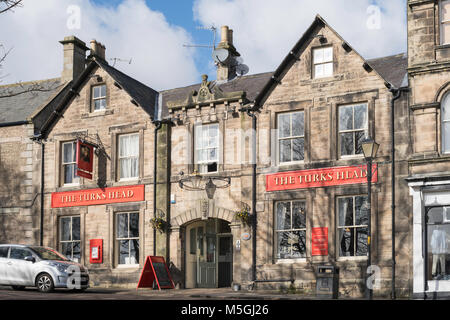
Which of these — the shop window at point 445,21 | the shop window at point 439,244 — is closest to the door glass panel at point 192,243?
the shop window at point 439,244

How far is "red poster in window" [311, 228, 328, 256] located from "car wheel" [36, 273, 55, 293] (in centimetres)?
863

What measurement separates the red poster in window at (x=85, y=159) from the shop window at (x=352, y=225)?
10.4 m

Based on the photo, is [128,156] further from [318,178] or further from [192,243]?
[318,178]

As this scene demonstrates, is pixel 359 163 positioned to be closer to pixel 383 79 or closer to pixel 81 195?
pixel 383 79

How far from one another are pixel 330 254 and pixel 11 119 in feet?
51.5

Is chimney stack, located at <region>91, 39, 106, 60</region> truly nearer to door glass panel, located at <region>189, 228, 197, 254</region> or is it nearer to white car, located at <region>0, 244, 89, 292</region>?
door glass panel, located at <region>189, 228, 197, 254</region>

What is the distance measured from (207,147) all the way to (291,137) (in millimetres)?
3473

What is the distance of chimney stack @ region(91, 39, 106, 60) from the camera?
102 ft

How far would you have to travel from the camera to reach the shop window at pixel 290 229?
75.1 feet

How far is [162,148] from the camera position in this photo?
84.3ft

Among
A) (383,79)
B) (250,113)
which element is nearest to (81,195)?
(250,113)

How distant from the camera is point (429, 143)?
20.8 metres

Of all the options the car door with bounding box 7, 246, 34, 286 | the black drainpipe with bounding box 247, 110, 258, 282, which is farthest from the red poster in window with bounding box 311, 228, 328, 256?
the car door with bounding box 7, 246, 34, 286

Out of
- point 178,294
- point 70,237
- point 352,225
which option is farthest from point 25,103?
point 352,225
